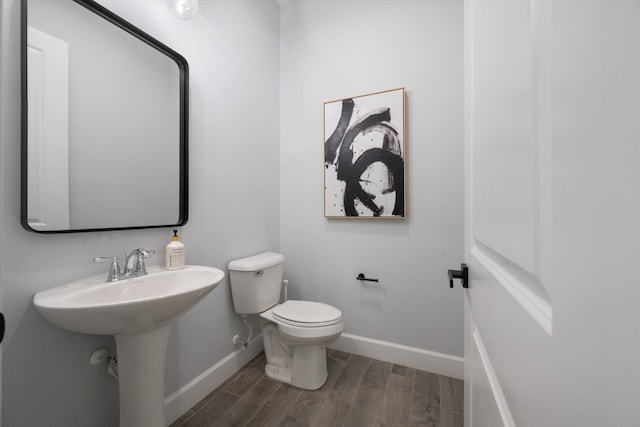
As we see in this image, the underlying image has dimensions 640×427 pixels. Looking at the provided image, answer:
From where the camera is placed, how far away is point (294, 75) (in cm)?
211

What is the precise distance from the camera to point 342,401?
1.42 m

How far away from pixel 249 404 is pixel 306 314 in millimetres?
561

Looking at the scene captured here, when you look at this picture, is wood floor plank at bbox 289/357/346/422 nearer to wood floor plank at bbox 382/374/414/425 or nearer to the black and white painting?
wood floor plank at bbox 382/374/414/425

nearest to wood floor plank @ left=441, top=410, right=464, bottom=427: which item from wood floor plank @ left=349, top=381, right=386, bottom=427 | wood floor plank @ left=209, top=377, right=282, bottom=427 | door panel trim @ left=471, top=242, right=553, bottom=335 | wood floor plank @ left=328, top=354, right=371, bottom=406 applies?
wood floor plank @ left=349, top=381, right=386, bottom=427

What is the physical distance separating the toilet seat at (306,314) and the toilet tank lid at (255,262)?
30cm

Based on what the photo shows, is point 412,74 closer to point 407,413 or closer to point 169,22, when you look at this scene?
point 169,22

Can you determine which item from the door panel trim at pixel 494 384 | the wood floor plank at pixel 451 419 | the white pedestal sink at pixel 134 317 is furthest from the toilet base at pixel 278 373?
the door panel trim at pixel 494 384

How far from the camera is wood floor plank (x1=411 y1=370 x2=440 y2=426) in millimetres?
1302

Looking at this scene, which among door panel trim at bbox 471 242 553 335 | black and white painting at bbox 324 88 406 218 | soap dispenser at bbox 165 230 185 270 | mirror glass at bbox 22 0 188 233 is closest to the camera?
door panel trim at bbox 471 242 553 335

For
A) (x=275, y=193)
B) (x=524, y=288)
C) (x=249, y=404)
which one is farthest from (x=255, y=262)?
(x=524, y=288)

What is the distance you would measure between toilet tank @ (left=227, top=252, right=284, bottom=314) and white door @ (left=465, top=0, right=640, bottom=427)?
54.5 inches

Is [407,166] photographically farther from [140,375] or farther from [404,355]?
[140,375]

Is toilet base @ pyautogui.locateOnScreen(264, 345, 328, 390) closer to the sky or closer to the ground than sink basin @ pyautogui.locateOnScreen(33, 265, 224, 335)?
closer to the ground

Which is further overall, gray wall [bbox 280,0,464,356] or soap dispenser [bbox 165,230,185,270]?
gray wall [bbox 280,0,464,356]
